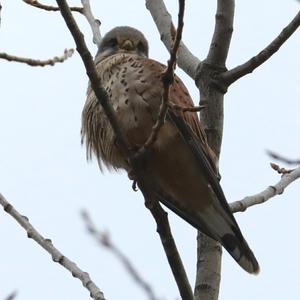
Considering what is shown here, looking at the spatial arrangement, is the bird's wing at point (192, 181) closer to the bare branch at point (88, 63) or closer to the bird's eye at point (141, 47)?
the bare branch at point (88, 63)

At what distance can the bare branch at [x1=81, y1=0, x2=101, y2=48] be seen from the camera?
4.86 meters

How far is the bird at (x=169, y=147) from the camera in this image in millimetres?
3744

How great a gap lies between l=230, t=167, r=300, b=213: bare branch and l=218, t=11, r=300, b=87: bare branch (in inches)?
24.3

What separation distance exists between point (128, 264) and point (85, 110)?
1.68 m

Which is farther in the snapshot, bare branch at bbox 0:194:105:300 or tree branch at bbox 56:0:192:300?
bare branch at bbox 0:194:105:300

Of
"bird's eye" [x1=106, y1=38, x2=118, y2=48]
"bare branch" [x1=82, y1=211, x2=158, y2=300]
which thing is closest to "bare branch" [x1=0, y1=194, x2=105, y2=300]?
"bare branch" [x1=82, y1=211, x2=158, y2=300]

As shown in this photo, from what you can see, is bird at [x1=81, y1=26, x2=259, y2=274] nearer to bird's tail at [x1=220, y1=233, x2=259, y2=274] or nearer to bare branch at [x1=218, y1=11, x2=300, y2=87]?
bird's tail at [x1=220, y1=233, x2=259, y2=274]

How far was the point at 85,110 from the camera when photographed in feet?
13.8

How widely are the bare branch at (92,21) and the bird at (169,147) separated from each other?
0.66 metres

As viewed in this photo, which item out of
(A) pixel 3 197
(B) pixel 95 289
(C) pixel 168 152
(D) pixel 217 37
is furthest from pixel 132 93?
(B) pixel 95 289

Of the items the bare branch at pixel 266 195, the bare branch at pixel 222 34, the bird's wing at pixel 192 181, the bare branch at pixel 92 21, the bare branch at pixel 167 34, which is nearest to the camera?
the bird's wing at pixel 192 181

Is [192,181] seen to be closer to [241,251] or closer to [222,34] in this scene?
[241,251]

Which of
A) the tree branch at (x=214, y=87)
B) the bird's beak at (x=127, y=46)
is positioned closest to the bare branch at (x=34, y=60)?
the tree branch at (x=214, y=87)

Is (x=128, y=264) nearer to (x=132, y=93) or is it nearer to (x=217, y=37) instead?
(x=132, y=93)
